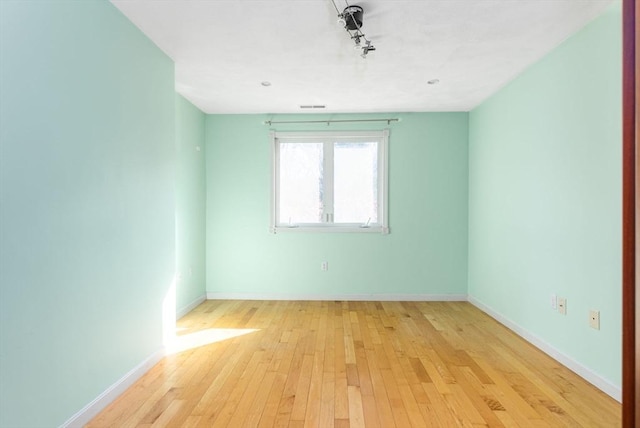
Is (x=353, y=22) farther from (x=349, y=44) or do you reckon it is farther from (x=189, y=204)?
(x=189, y=204)

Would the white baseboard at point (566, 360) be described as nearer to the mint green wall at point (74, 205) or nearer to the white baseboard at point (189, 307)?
the mint green wall at point (74, 205)

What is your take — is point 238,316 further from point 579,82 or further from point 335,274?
point 579,82

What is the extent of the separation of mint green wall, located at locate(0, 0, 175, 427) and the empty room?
0.5 inches

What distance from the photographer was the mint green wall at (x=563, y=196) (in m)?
2.11

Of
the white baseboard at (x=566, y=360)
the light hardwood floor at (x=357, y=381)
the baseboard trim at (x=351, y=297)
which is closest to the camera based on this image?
the light hardwood floor at (x=357, y=381)

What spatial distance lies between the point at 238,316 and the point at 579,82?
3596mm

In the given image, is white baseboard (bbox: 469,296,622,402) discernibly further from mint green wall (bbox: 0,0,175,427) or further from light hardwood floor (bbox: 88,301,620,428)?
mint green wall (bbox: 0,0,175,427)

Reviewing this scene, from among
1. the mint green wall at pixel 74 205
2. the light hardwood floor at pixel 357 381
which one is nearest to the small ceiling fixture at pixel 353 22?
the mint green wall at pixel 74 205

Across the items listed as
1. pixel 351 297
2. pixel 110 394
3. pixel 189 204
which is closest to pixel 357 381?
pixel 110 394

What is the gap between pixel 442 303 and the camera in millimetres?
4262

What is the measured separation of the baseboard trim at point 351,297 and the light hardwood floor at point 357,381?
0.84m

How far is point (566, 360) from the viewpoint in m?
2.48

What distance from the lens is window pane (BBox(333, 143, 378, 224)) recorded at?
4496 millimetres

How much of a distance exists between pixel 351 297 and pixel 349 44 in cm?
297
